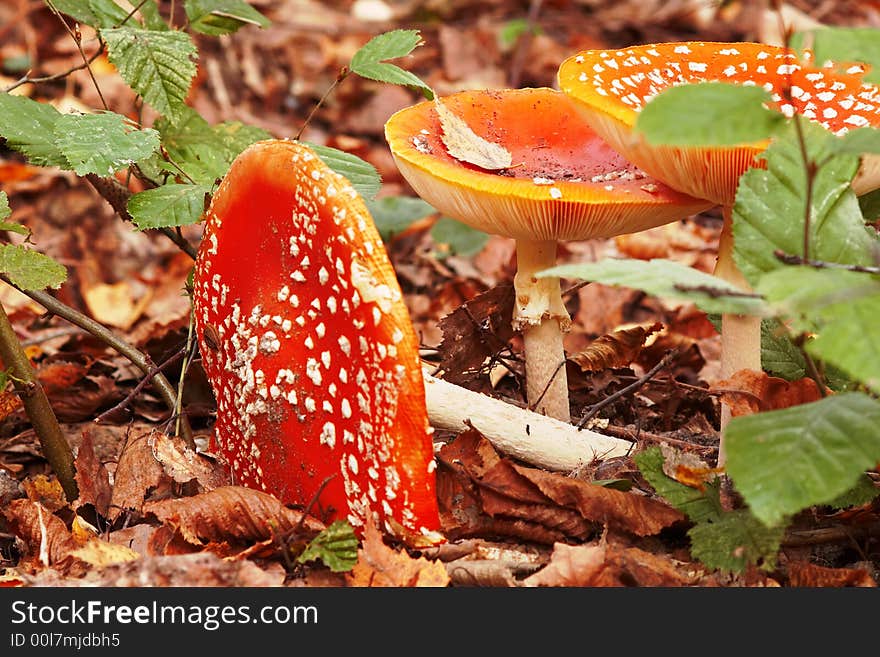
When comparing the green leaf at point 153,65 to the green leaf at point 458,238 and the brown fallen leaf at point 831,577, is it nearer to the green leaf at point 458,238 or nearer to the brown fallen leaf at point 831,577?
the brown fallen leaf at point 831,577

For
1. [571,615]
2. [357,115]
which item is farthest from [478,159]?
[357,115]

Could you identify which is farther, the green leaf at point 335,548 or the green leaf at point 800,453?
the green leaf at point 335,548

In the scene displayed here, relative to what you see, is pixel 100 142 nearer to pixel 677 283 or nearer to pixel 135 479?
pixel 135 479

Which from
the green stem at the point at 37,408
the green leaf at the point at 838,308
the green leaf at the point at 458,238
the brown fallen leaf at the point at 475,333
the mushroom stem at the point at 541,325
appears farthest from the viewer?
the green leaf at the point at 458,238

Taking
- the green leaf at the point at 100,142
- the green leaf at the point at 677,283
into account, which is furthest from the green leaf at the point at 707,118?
the green leaf at the point at 100,142

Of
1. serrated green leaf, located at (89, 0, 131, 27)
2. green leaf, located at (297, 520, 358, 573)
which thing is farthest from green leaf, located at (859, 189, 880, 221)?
serrated green leaf, located at (89, 0, 131, 27)

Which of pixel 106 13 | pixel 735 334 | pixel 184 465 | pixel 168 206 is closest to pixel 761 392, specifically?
pixel 735 334

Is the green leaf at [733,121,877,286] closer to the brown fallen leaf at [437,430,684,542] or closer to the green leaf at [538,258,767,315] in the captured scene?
the green leaf at [538,258,767,315]

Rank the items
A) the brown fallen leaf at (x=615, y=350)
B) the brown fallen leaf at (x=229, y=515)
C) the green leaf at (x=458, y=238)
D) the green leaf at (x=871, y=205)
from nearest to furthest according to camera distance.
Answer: the brown fallen leaf at (x=229, y=515)
the green leaf at (x=871, y=205)
the brown fallen leaf at (x=615, y=350)
the green leaf at (x=458, y=238)
